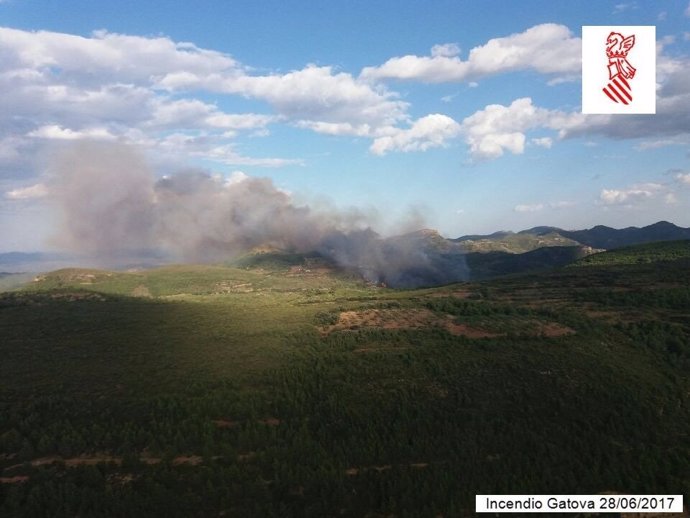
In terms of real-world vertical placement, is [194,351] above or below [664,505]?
above

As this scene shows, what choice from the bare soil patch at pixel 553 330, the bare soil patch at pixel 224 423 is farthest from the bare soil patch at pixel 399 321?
the bare soil patch at pixel 224 423

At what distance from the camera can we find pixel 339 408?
181 ft

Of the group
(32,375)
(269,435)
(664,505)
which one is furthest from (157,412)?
(664,505)

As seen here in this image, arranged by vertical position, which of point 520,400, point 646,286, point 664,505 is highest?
point 646,286

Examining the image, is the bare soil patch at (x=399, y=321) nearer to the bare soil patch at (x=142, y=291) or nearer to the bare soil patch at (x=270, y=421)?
the bare soil patch at (x=270, y=421)

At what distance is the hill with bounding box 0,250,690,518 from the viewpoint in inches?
1652

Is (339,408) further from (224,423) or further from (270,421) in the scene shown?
(224,423)

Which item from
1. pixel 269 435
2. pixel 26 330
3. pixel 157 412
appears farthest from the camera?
pixel 26 330

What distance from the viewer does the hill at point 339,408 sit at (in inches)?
1652

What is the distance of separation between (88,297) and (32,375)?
191 feet

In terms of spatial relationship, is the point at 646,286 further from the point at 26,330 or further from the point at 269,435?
the point at 26,330

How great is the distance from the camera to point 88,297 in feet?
381

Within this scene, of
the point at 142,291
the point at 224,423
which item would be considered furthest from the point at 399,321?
the point at 142,291

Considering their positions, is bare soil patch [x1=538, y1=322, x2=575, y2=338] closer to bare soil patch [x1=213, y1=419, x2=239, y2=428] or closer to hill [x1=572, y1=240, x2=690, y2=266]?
bare soil patch [x1=213, y1=419, x2=239, y2=428]
